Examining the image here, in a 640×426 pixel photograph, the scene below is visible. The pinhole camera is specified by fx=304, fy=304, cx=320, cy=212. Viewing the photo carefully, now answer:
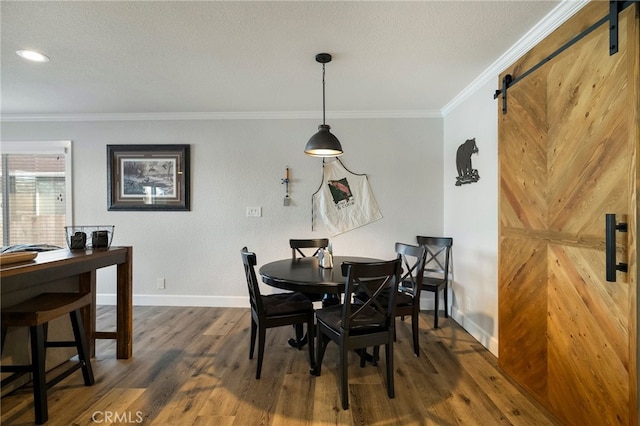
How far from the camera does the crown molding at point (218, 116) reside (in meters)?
3.70

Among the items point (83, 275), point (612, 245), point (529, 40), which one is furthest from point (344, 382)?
point (529, 40)

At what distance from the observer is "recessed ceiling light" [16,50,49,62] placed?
2.30m

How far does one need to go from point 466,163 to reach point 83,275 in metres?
3.50

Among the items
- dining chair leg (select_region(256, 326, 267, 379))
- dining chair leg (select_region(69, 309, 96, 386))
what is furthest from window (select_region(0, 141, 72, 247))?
dining chair leg (select_region(256, 326, 267, 379))

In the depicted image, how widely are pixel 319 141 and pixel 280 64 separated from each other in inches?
28.4

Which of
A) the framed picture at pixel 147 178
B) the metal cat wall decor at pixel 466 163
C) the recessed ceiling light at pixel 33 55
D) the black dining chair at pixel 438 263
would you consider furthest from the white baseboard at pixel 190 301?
the metal cat wall decor at pixel 466 163

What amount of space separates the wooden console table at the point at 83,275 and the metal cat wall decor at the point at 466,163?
10.4 ft

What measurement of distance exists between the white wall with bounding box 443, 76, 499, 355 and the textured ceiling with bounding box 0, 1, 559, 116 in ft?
1.07

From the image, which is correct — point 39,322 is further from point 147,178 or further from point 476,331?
point 476,331

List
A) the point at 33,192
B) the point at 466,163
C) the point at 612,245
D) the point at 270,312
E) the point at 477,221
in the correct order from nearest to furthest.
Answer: the point at 612,245, the point at 270,312, the point at 477,221, the point at 466,163, the point at 33,192

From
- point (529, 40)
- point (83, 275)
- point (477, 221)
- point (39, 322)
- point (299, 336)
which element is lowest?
point (299, 336)

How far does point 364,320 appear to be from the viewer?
6.48ft

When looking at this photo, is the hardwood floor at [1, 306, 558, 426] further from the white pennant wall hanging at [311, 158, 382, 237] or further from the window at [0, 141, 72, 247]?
the window at [0, 141, 72, 247]

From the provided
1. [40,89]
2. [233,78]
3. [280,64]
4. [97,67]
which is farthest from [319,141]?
[40,89]
